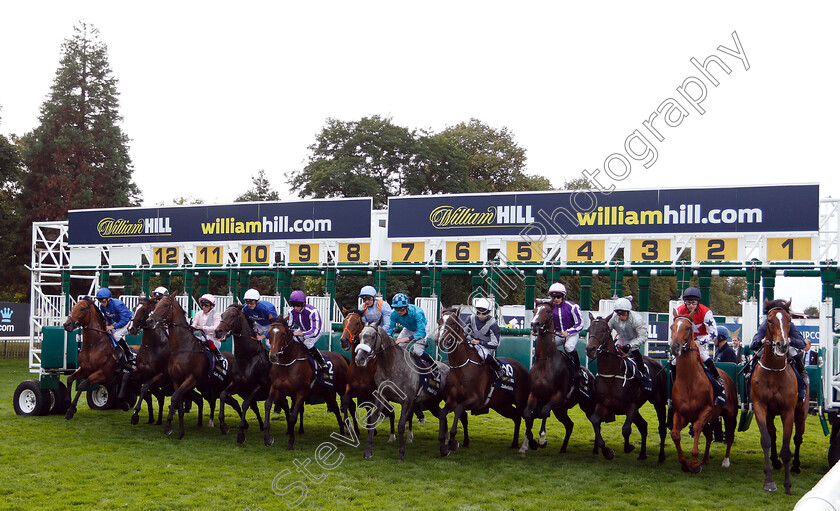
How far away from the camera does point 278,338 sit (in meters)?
9.96

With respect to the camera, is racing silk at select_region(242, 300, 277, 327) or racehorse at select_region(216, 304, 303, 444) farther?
racing silk at select_region(242, 300, 277, 327)

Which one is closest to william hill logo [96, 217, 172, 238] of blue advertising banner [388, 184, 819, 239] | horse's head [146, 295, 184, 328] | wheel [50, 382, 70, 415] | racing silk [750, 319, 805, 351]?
wheel [50, 382, 70, 415]

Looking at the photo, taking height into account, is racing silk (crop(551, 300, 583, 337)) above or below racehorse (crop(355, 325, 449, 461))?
above

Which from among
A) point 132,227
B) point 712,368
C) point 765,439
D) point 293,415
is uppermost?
point 132,227

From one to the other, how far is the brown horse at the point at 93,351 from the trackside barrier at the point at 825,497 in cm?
1126

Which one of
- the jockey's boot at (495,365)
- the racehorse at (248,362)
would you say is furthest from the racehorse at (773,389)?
the racehorse at (248,362)

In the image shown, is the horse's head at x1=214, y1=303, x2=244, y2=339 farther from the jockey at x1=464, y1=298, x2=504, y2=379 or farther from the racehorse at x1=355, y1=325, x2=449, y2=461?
the jockey at x1=464, y1=298, x2=504, y2=379

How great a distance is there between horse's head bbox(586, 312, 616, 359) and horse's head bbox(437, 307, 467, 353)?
1.56 meters

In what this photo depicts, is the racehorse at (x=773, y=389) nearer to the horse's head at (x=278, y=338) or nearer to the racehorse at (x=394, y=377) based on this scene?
the racehorse at (x=394, y=377)

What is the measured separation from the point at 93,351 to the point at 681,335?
8.45m

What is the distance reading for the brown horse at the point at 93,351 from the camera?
11.8 metres

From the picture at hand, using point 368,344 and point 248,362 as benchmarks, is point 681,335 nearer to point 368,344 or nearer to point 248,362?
point 368,344

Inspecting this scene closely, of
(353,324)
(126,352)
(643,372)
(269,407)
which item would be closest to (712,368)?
(643,372)

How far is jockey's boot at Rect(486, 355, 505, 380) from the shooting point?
9.90 meters
